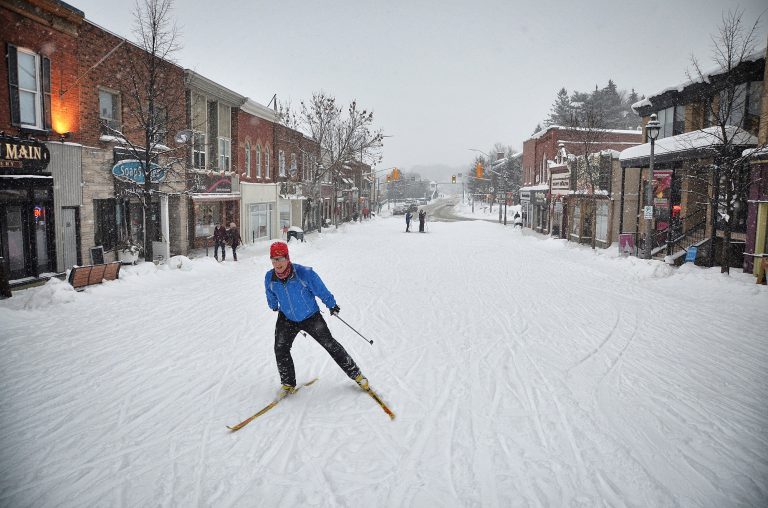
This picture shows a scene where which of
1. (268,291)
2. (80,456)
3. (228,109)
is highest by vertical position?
(228,109)

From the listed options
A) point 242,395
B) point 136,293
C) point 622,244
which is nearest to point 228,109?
point 136,293

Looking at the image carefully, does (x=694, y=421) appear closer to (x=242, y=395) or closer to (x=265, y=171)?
(x=242, y=395)

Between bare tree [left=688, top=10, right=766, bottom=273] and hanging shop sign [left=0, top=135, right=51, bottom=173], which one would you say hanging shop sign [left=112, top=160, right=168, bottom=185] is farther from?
bare tree [left=688, top=10, right=766, bottom=273]

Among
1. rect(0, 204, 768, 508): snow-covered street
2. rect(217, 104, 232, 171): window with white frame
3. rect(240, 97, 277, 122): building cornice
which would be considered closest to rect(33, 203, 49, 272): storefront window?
rect(0, 204, 768, 508): snow-covered street

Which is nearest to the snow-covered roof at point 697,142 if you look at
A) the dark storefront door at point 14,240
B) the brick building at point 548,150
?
the brick building at point 548,150

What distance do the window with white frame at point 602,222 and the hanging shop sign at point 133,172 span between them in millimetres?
21805

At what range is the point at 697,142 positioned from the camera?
15.8 m

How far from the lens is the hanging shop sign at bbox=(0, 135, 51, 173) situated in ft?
36.7

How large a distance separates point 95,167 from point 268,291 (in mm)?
12750

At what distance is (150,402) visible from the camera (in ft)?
17.7

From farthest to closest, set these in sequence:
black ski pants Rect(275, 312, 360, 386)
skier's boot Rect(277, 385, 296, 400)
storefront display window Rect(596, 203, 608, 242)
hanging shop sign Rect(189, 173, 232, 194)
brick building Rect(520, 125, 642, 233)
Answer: brick building Rect(520, 125, 642, 233), storefront display window Rect(596, 203, 608, 242), hanging shop sign Rect(189, 173, 232, 194), skier's boot Rect(277, 385, 296, 400), black ski pants Rect(275, 312, 360, 386)

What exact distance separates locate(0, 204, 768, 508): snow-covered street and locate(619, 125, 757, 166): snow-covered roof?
5976 millimetres

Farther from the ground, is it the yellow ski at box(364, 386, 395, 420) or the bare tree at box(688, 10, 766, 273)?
the bare tree at box(688, 10, 766, 273)

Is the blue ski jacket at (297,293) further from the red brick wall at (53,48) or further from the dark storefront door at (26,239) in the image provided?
the red brick wall at (53,48)
